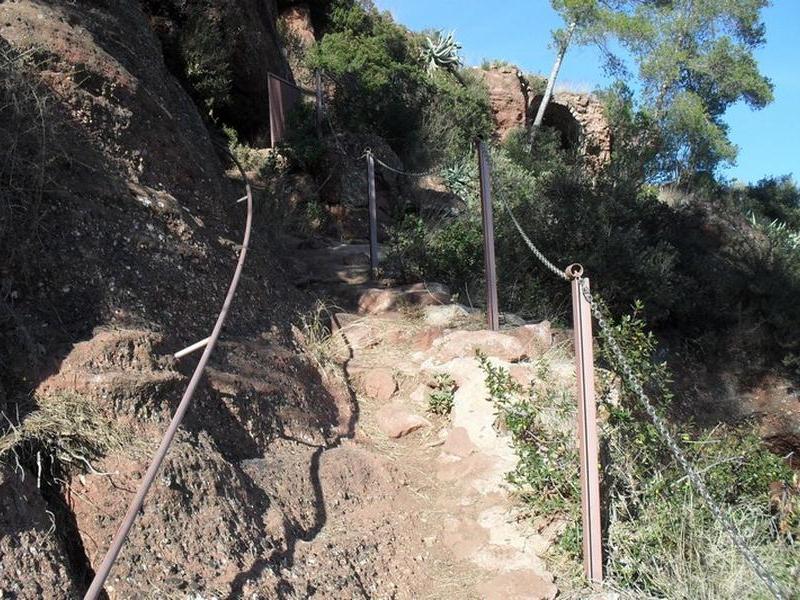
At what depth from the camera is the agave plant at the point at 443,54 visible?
20.5 metres

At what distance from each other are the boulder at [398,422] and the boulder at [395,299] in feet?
5.14

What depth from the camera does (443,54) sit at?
2062 cm

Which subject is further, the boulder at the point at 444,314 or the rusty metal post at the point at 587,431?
the boulder at the point at 444,314

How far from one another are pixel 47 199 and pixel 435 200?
7100mm

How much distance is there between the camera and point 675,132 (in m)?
23.9

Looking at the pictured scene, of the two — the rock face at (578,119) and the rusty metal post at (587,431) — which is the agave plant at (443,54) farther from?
the rusty metal post at (587,431)

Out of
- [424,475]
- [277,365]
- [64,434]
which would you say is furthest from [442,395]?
[64,434]

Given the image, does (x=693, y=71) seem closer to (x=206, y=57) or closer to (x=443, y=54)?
(x=443, y=54)

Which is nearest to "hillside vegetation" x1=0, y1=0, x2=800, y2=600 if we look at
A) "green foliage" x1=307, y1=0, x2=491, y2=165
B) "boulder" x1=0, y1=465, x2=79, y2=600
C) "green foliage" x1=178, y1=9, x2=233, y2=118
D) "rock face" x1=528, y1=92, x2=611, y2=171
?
"boulder" x1=0, y1=465, x2=79, y2=600

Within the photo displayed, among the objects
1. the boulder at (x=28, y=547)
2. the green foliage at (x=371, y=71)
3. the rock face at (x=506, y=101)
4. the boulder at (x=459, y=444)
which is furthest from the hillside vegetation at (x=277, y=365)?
the rock face at (x=506, y=101)

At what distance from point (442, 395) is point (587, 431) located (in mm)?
1992

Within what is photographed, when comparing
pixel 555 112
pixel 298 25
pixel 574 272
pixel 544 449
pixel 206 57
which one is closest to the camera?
pixel 574 272

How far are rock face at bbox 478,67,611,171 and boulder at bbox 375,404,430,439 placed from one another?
14.1 metres

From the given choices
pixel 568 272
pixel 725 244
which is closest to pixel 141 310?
pixel 568 272
